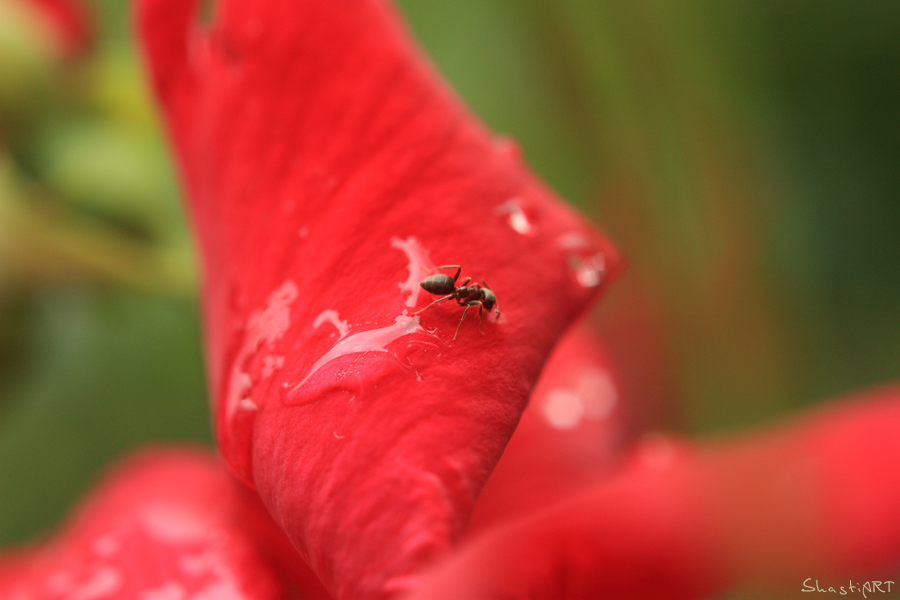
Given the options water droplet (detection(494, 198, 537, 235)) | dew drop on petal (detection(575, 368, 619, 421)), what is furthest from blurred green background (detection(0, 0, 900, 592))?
water droplet (detection(494, 198, 537, 235))

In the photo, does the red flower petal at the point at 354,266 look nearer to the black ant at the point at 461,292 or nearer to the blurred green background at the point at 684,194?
the black ant at the point at 461,292

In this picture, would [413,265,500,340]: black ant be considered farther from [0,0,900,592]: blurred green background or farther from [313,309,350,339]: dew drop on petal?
[0,0,900,592]: blurred green background

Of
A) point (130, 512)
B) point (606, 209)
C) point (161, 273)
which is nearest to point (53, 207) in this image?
point (161, 273)

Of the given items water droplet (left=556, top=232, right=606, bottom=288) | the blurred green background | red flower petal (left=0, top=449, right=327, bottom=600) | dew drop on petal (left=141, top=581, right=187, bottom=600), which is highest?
the blurred green background

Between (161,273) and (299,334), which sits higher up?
(161,273)

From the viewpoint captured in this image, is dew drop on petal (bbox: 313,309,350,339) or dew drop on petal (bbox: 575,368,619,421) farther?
dew drop on petal (bbox: 575,368,619,421)

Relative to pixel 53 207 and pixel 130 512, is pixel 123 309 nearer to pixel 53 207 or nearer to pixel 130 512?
pixel 53 207

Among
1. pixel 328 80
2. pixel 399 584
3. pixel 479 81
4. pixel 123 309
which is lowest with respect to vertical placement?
pixel 399 584
